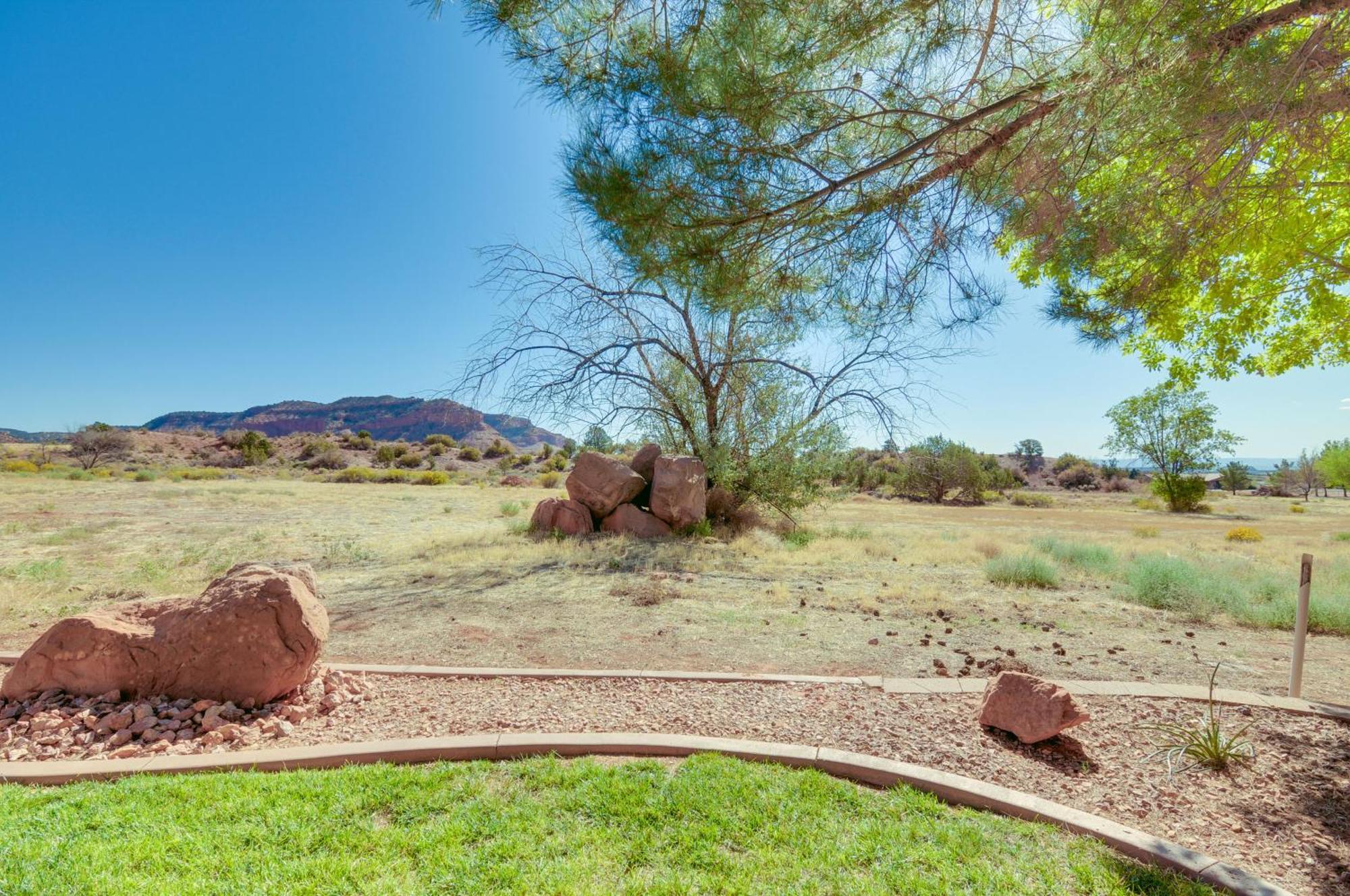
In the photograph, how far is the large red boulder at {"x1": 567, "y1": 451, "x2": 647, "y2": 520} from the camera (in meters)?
10.7

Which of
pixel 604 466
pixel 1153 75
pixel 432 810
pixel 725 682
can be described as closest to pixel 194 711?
pixel 432 810

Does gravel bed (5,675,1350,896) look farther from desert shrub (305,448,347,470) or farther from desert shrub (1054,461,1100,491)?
desert shrub (1054,461,1100,491)

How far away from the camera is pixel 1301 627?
339 centimetres

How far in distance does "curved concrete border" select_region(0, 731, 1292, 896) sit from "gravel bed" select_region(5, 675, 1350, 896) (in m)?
0.18

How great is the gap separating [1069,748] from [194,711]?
4.62 metres

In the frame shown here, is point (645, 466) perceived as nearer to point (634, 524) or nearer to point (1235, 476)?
point (634, 524)

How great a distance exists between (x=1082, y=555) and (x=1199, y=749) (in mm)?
7365

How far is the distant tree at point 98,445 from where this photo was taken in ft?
93.2

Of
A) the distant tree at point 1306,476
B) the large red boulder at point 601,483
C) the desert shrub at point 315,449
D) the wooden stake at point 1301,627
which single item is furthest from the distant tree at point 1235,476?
the desert shrub at point 315,449

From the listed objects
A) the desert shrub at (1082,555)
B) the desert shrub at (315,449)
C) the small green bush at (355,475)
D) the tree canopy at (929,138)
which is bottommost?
the desert shrub at (1082,555)

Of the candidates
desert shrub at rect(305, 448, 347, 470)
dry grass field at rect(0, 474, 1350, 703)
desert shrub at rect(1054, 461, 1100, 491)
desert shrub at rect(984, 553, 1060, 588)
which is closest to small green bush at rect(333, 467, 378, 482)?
desert shrub at rect(305, 448, 347, 470)

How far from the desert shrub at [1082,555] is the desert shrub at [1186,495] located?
17.5 meters

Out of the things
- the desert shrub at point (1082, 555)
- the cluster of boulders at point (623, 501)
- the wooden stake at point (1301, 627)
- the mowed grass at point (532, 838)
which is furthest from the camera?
the cluster of boulders at point (623, 501)

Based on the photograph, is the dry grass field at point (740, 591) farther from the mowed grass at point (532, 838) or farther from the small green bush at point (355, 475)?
the small green bush at point (355, 475)
